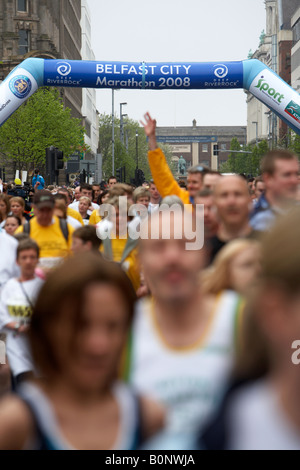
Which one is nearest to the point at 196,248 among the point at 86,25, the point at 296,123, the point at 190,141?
the point at 296,123

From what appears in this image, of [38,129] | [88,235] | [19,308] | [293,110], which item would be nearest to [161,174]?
[88,235]

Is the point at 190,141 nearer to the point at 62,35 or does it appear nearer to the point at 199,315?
the point at 62,35

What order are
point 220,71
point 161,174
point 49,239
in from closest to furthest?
1. point 161,174
2. point 49,239
3. point 220,71

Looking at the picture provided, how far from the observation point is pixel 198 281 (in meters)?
2.52

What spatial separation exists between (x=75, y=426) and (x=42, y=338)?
209 mm

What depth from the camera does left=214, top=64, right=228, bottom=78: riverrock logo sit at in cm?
2269

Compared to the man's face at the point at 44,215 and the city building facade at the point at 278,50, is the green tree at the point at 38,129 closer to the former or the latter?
the city building facade at the point at 278,50

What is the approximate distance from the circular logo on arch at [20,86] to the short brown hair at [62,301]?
66.9ft

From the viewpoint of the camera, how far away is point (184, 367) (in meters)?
2.53

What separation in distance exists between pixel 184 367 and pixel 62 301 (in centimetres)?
73

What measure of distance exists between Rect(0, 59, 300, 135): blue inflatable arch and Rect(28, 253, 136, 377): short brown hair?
803 inches

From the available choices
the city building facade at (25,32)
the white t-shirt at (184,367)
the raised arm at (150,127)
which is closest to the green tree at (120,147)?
the city building facade at (25,32)

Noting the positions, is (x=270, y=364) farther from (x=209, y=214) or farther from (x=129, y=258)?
(x=129, y=258)

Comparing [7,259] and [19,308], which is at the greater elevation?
[7,259]
